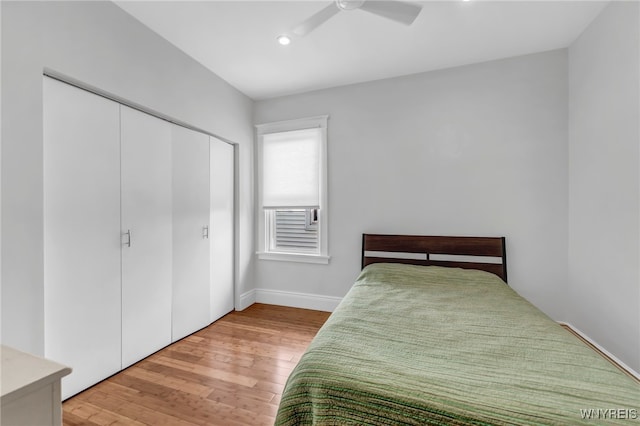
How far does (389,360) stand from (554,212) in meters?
2.44

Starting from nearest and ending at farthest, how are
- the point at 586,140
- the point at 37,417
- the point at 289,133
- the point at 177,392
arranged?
the point at 37,417 < the point at 177,392 < the point at 586,140 < the point at 289,133

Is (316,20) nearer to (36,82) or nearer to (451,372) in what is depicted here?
(36,82)

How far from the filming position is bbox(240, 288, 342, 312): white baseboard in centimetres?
329

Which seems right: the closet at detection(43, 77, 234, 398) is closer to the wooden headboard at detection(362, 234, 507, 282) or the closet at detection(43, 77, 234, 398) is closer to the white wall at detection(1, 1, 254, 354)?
the white wall at detection(1, 1, 254, 354)

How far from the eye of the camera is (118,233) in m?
2.05

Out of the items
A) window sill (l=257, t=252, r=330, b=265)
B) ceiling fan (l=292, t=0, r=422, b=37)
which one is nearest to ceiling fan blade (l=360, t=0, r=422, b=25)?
ceiling fan (l=292, t=0, r=422, b=37)

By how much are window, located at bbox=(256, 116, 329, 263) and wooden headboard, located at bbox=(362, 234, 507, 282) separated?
0.63 meters

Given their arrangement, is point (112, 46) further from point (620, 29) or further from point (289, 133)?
point (620, 29)

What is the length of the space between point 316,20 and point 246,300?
2986 millimetres

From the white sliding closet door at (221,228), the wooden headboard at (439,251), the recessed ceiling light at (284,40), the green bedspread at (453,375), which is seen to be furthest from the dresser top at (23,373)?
the wooden headboard at (439,251)

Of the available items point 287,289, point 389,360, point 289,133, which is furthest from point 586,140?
point 287,289

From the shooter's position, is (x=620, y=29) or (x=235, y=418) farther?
(x=620, y=29)

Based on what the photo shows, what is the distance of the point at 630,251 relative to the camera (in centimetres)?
186

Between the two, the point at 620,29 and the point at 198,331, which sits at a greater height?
the point at 620,29
